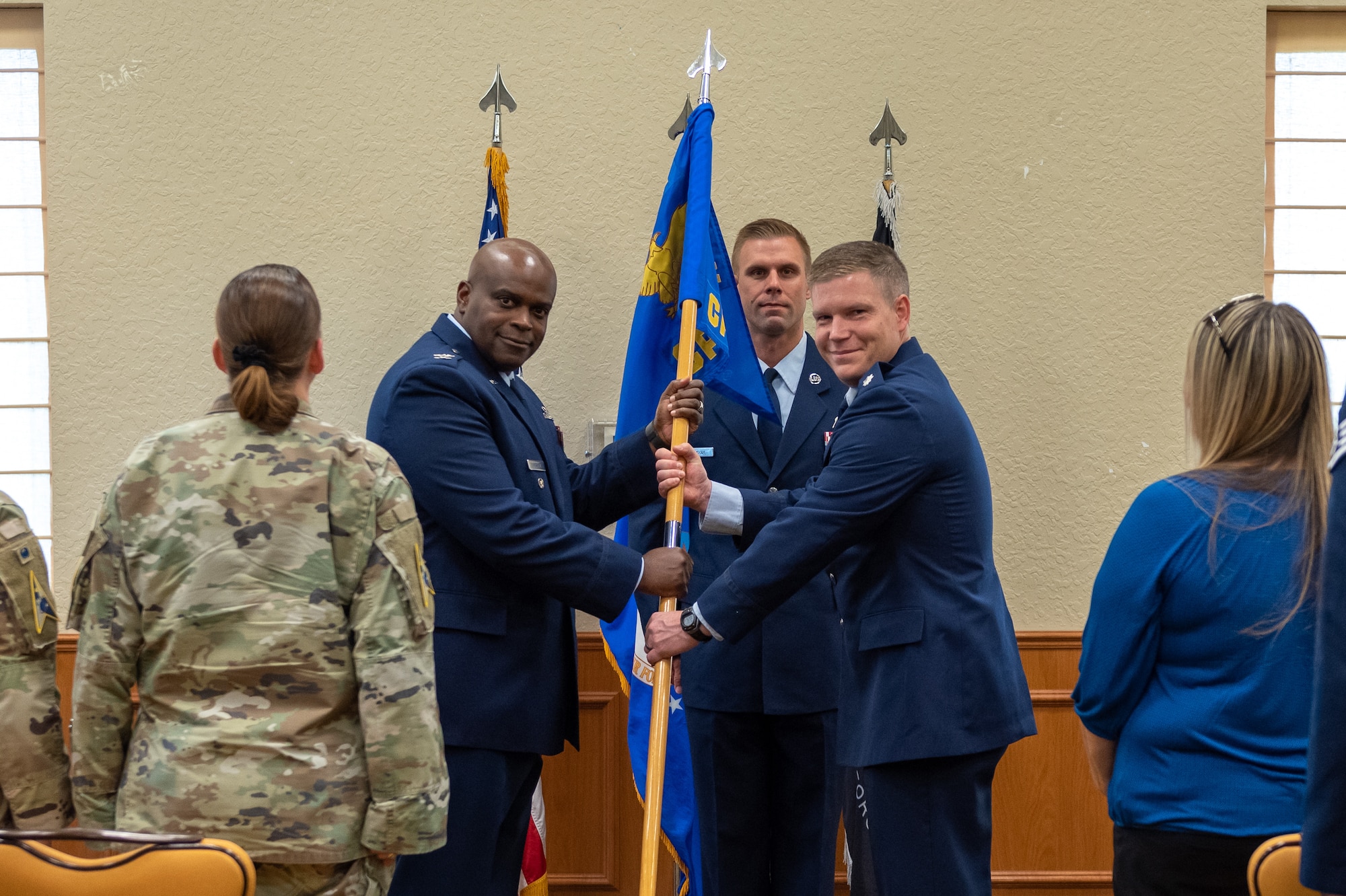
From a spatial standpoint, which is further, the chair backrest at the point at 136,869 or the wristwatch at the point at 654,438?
the wristwatch at the point at 654,438

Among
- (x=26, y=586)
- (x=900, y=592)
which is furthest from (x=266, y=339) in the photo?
(x=900, y=592)

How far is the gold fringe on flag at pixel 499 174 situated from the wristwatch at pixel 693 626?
1.32 m

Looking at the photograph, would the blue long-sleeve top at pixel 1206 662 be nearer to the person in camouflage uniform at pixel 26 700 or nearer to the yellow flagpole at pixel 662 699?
the yellow flagpole at pixel 662 699

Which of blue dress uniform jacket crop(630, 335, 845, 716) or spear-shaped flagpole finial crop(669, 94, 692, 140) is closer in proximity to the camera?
blue dress uniform jacket crop(630, 335, 845, 716)

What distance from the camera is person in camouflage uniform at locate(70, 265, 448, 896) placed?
157 cm

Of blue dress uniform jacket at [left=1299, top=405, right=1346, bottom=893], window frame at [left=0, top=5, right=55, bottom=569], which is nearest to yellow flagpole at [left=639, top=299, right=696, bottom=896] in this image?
blue dress uniform jacket at [left=1299, top=405, right=1346, bottom=893]

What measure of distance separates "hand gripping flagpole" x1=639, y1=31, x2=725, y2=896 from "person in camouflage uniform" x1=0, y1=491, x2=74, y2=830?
1.08 metres

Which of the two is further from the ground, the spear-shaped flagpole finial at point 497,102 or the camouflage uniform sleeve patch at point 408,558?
the spear-shaped flagpole finial at point 497,102

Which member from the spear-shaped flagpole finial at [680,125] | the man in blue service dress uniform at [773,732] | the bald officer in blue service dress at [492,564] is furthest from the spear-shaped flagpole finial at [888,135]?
the bald officer in blue service dress at [492,564]

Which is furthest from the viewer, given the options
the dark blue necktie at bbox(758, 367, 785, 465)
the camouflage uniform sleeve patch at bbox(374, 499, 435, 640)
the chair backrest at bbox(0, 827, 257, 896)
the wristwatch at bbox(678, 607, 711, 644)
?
the dark blue necktie at bbox(758, 367, 785, 465)

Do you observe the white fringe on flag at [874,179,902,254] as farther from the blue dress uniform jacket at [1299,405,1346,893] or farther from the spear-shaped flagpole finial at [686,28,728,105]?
the blue dress uniform jacket at [1299,405,1346,893]

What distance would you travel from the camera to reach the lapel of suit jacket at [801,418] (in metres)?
2.77

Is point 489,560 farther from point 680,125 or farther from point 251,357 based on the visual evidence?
point 680,125

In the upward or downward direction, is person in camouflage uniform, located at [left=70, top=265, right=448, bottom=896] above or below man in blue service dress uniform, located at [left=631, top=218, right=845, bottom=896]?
above
